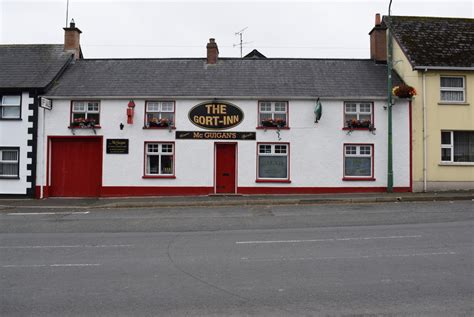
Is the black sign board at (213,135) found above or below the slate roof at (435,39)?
below

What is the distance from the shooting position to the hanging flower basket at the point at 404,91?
1802 centimetres

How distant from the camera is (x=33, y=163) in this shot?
1911 cm

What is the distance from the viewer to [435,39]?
20.6 m

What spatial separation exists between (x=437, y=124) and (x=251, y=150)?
8476 millimetres

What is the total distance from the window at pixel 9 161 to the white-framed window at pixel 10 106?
1587mm

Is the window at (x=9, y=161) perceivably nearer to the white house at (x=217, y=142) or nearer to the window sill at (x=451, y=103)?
the white house at (x=217, y=142)

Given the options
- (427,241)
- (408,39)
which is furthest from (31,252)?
(408,39)

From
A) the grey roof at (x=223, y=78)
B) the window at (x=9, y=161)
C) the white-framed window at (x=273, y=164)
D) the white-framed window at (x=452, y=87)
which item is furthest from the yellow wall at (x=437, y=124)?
the window at (x=9, y=161)

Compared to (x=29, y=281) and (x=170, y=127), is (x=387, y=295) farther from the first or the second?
(x=170, y=127)

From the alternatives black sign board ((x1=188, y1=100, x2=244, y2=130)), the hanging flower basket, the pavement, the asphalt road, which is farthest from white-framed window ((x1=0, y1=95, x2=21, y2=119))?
the hanging flower basket

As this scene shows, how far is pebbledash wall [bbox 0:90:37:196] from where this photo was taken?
19125mm

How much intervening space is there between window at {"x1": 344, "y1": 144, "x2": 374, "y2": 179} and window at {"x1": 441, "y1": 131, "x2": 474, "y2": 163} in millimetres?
3355

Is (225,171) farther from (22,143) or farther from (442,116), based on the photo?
(442,116)

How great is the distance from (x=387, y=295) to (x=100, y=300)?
3685 millimetres
